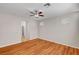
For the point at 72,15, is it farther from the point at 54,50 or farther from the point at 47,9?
the point at 54,50

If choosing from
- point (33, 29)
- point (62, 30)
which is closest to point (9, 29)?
point (33, 29)

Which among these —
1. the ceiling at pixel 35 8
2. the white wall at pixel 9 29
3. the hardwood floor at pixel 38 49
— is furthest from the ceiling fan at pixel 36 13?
the hardwood floor at pixel 38 49

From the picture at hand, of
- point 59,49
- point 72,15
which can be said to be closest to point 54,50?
point 59,49

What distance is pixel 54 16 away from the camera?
→ 5.67 feet

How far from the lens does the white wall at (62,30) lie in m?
1.70

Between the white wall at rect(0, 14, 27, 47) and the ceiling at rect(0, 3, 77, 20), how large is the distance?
8 centimetres

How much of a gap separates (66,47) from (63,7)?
62 centimetres

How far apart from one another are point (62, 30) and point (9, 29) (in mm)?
828

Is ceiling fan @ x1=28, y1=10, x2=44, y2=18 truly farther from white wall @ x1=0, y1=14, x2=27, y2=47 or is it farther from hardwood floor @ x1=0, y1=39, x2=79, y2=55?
hardwood floor @ x1=0, y1=39, x2=79, y2=55

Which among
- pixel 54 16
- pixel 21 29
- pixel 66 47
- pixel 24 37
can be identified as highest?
pixel 54 16

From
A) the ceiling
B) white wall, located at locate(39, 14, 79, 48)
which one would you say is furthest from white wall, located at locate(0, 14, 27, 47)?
white wall, located at locate(39, 14, 79, 48)

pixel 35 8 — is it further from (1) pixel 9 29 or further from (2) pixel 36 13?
(1) pixel 9 29

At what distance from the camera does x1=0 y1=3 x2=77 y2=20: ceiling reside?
1676 mm

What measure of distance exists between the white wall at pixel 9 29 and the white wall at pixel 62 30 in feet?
1.20
